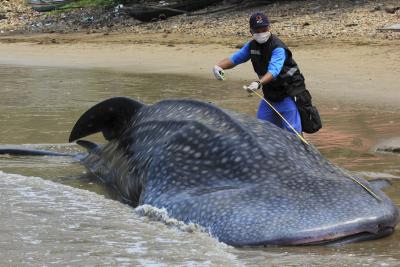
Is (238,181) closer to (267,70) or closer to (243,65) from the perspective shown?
(267,70)

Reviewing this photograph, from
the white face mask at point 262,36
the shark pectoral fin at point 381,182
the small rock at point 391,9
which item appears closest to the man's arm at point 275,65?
the white face mask at point 262,36

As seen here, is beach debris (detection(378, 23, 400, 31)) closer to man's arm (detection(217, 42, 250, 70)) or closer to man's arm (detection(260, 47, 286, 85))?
man's arm (detection(217, 42, 250, 70))

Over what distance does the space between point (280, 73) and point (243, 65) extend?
375 inches

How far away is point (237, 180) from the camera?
4.96 m

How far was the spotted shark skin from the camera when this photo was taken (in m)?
4.46

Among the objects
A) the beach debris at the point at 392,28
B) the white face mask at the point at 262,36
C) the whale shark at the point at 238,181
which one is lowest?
the beach debris at the point at 392,28

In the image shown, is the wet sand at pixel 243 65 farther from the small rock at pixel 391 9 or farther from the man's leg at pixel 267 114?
the man's leg at pixel 267 114

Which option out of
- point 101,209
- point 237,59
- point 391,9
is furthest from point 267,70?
point 391,9

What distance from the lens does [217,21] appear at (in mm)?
21984

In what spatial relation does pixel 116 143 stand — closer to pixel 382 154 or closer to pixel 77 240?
pixel 77 240

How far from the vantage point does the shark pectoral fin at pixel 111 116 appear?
6.41 m

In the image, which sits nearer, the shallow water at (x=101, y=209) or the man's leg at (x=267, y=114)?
the shallow water at (x=101, y=209)

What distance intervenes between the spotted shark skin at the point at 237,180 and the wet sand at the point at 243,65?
5.59 metres

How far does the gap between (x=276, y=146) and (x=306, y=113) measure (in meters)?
1.87
